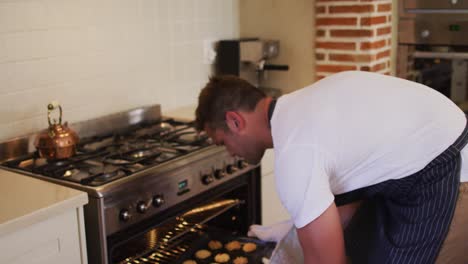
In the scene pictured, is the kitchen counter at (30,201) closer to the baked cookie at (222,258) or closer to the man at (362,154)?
the man at (362,154)

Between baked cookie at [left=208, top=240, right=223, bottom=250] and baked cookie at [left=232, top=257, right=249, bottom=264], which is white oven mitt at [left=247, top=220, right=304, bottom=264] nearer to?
baked cookie at [left=232, top=257, right=249, bottom=264]

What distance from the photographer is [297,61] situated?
3.14m

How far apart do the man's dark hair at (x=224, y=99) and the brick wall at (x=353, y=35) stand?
1389 mm

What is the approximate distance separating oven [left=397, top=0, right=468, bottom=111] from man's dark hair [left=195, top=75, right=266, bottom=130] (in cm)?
165

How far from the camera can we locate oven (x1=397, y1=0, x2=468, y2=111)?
9.45 ft

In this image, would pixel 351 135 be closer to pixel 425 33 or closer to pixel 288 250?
pixel 288 250

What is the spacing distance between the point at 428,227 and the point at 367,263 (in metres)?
0.23

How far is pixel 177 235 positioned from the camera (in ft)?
7.09

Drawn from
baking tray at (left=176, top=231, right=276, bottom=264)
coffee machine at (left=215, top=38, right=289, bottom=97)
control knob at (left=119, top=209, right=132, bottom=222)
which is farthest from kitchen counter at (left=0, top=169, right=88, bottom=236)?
coffee machine at (left=215, top=38, right=289, bottom=97)

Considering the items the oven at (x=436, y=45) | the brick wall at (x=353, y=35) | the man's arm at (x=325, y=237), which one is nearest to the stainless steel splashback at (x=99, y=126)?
the brick wall at (x=353, y=35)

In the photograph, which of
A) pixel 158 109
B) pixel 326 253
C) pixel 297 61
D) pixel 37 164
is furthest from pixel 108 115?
pixel 326 253

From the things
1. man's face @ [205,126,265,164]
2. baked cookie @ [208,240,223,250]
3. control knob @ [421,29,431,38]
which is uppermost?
control knob @ [421,29,431,38]

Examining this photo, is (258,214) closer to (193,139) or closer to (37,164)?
(193,139)

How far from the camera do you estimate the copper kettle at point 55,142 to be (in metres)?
2.07
